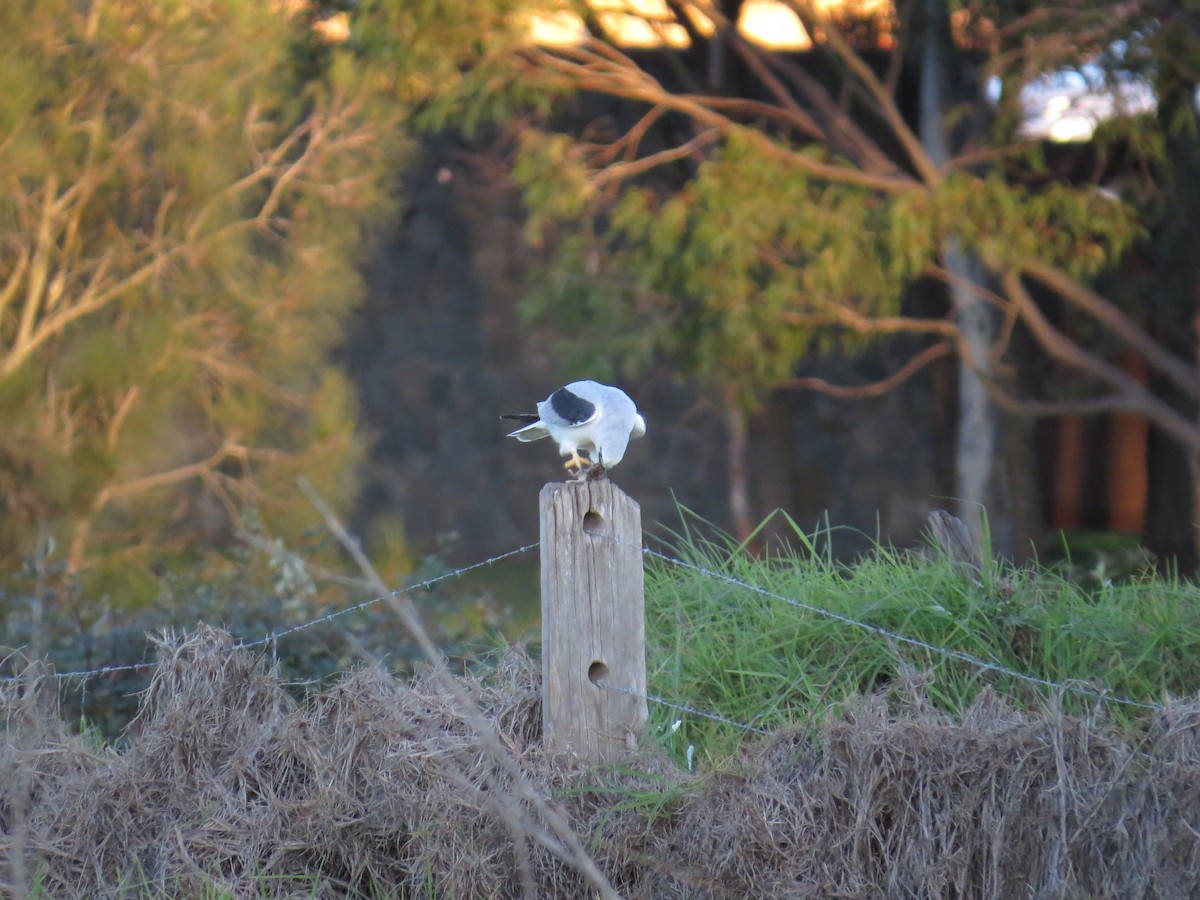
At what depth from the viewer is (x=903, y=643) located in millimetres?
3551

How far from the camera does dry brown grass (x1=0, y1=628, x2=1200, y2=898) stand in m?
2.79

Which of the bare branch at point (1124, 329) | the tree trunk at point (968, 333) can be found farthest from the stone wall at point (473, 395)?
the bare branch at point (1124, 329)

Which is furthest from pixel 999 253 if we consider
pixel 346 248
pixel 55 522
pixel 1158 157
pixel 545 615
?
pixel 55 522

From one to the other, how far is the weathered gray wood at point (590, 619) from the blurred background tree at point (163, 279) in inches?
104

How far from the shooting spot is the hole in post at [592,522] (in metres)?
3.26

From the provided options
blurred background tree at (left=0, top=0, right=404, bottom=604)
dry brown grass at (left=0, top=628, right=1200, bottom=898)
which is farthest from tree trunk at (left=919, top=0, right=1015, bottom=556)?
dry brown grass at (left=0, top=628, right=1200, bottom=898)

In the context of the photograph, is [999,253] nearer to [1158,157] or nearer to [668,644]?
[1158,157]

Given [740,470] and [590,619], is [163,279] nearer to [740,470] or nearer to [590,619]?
[590,619]

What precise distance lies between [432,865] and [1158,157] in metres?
5.13

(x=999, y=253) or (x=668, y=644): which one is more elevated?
(x=999, y=253)

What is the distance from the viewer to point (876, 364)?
1019 cm

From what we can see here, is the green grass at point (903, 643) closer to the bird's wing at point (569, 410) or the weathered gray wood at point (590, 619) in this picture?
→ the weathered gray wood at point (590, 619)

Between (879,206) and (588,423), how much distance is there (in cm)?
374

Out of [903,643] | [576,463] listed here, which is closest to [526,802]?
[576,463]
